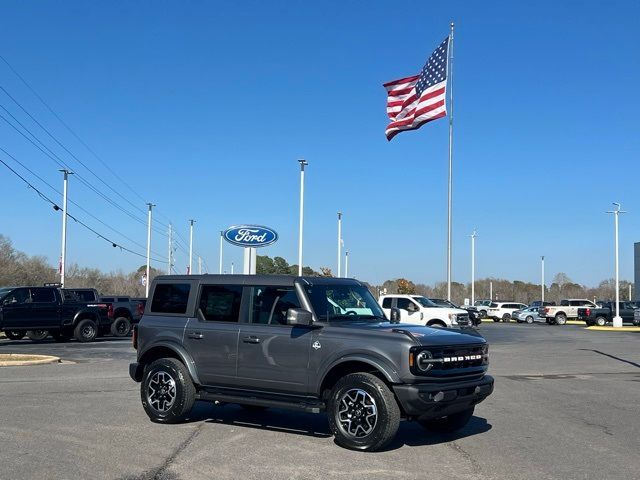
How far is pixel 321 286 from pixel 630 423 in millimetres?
4884

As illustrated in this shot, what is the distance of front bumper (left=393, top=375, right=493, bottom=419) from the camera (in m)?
7.38

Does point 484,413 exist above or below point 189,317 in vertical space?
below

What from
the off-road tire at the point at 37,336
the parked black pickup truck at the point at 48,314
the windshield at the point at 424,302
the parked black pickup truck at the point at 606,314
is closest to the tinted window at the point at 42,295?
the parked black pickup truck at the point at 48,314

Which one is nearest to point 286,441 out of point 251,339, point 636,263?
point 251,339

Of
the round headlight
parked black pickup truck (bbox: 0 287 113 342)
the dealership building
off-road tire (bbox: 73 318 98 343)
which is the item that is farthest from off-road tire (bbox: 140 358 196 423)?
the dealership building

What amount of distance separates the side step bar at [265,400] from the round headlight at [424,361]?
4.37 ft

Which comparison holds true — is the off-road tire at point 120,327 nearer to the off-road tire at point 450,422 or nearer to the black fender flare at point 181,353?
the black fender flare at point 181,353

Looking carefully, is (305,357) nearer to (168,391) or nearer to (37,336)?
(168,391)

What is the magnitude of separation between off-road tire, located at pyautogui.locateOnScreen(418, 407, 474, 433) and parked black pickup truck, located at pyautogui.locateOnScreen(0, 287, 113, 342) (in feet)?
60.1

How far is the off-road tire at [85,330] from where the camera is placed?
25062 mm

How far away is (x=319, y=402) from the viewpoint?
26.6 feet

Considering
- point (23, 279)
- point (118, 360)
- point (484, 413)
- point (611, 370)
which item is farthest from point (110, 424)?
point (23, 279)

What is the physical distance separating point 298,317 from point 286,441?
156 centimetres

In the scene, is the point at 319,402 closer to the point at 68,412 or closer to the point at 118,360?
the point at 68,412
